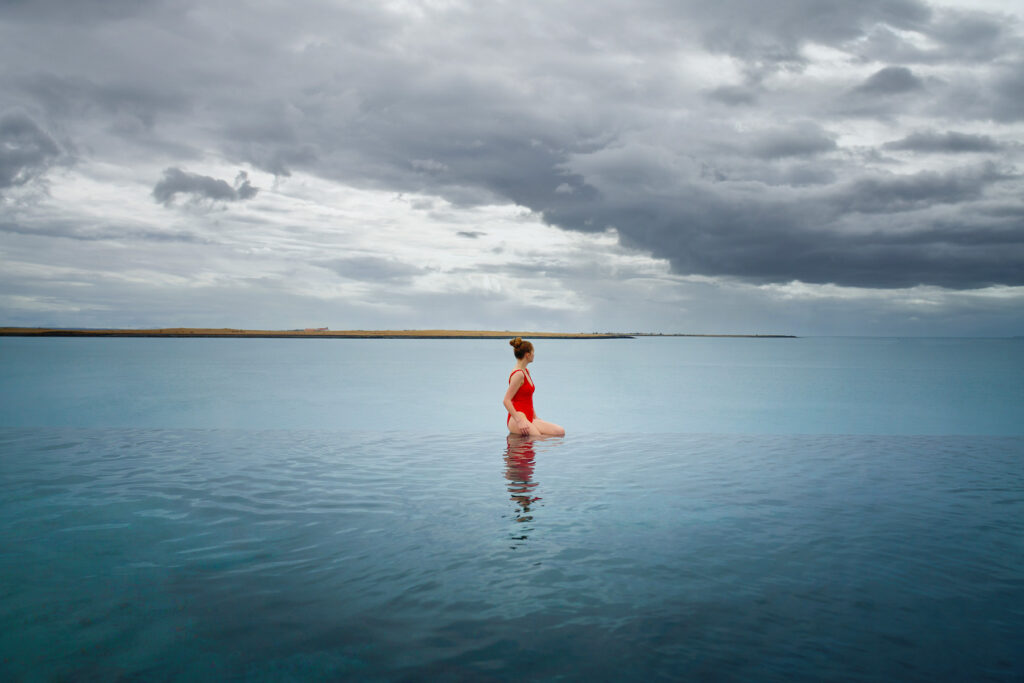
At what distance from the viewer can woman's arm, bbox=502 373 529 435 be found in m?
15.7

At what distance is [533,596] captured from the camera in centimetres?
695

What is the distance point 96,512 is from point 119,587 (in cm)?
380

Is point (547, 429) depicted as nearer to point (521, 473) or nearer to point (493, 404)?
point (521, 473)

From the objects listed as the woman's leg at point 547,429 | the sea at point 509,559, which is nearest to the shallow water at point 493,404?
the woman's leg at point 547,429

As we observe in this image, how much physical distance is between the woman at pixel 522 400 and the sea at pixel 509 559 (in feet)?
1.93

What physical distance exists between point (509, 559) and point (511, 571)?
0.41 metres

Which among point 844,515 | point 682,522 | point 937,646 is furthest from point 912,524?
point 937,646

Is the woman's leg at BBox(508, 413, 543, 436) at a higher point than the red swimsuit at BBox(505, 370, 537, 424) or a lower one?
lower

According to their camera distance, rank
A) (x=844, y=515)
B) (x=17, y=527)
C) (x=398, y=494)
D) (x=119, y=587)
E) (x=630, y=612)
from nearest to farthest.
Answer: (x=630, y=612) → (x=119, y=587) → (x=17, y=527) → (x=844, y=515) → (x=398, y=494)

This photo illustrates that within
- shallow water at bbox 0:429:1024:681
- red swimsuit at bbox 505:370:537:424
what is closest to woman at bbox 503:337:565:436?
red swimsuit at bbox 505:370:537:424

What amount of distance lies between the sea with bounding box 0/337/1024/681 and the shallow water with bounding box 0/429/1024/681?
4cm

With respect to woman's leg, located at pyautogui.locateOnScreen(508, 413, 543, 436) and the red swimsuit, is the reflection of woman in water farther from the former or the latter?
the red swimsuit

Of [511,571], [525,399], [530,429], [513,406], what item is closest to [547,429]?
[530,429]

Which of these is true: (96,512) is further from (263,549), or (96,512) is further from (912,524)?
(912,524)
